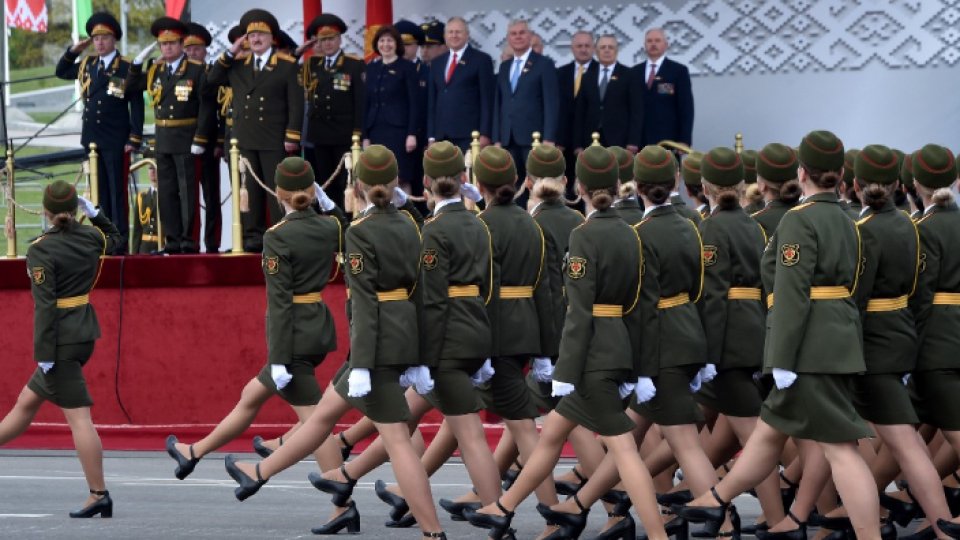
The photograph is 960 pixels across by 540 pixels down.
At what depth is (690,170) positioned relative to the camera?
10.7m

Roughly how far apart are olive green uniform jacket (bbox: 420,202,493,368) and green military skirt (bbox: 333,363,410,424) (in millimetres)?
250

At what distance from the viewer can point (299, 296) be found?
10555 mm

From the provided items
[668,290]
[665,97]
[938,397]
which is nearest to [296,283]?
[668,290]

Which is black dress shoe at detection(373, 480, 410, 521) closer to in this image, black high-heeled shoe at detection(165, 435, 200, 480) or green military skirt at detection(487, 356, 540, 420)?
green military skirt at detection(487, 356, 540, 420)

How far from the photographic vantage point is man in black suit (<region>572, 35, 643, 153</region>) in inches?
605

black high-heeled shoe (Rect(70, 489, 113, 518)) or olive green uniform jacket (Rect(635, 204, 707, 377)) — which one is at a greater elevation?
olive green uniform jacket (Rect(635, 204, 707, 377))

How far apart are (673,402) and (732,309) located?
0.94 m

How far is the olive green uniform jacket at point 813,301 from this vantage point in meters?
8.33

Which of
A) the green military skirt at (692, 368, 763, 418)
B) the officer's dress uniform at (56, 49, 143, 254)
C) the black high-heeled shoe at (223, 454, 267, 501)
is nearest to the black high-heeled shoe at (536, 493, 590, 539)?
the green military skirt at (692, 368, 763, 418)

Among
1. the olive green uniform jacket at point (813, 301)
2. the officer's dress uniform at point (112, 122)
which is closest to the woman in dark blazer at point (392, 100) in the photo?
the officer's dress uniform at point (112, 122)

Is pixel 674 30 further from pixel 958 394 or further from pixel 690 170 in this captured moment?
pixel 958 394

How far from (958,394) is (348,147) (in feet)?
23.6

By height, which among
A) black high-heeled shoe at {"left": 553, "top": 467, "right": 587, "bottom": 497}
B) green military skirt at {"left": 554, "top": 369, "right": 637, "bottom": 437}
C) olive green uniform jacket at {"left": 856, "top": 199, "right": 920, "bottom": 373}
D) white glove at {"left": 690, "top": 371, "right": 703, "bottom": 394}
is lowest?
black high-heeled shoe at {"left": 553, "top": 467, "right": 587, "bottom": 497}

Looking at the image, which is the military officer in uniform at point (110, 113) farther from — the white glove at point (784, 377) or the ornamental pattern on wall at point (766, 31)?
the white glove at point (784, 377)
